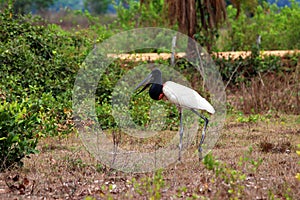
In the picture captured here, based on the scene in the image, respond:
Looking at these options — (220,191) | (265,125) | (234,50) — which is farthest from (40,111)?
(234,50)

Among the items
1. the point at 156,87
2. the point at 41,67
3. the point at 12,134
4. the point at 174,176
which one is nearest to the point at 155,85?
the point at 156,87

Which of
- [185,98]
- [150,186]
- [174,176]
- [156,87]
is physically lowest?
[174,176]

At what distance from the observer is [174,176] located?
6.74 meters

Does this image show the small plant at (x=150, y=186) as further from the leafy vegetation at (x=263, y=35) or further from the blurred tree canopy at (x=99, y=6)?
the blurred tree canopy at (x=99, y=6)

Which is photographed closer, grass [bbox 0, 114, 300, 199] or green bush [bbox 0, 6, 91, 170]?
grass [bbox 0, 114, 300, 199]

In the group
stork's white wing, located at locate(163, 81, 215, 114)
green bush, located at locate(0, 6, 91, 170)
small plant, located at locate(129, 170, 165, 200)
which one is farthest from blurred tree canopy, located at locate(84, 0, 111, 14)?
small plant, located at locate(129, 170, 165, 200)

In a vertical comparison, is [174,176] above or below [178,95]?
below

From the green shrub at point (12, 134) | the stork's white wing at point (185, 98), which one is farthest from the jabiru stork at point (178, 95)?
the green shrub at point (12, 134)

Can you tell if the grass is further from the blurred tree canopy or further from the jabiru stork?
the blurred tree canopy

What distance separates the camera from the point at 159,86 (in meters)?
7.76

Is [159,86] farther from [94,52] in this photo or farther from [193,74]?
[193,74]

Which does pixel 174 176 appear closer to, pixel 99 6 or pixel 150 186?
pixel 150 186

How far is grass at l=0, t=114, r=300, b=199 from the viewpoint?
19.0ft

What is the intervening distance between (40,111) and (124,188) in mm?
4156
